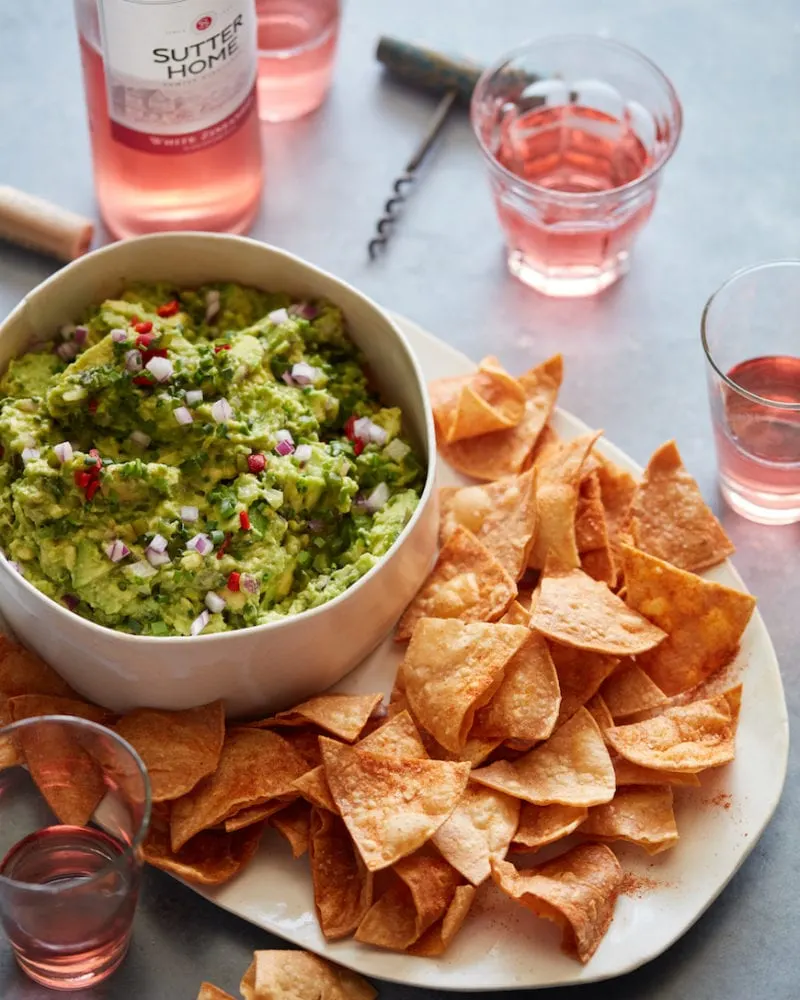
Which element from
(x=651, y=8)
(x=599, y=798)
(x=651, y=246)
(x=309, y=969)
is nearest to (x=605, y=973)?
(x=599, y=798)

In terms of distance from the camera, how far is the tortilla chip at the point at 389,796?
223 centimetres

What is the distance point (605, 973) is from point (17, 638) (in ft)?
3.47

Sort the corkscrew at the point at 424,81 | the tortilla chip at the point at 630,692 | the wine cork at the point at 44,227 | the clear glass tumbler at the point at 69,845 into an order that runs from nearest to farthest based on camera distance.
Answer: the clear glass tumbler at the point at 69,845, the tortilla chip at the point at 630,692, the wine cork at the point at 44,227, the corkscrew at the point at 424,81

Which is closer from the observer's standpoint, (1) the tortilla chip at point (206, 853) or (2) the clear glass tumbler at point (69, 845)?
(2) the clear glass tumbler at point (69, 845)

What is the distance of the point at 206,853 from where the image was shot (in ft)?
7.68

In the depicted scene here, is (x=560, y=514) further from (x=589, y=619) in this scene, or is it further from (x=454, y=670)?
(x=454, y=670)

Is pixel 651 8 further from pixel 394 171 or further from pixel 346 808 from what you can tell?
pixel 346 808

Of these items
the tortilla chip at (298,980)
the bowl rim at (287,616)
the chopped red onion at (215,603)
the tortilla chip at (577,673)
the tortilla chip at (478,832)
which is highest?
Result: the bowl rim at (287,616)

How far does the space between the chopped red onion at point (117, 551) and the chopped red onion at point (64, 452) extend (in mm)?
153

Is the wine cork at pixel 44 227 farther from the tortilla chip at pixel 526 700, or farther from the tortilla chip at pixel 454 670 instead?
the tortilla chip at pixel 526 700

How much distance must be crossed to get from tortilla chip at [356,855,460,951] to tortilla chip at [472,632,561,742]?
225 mm

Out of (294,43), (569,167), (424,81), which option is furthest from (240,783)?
(424,81)

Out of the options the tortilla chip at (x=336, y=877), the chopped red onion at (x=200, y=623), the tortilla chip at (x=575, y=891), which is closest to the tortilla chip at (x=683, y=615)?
the tortilla chip at (x=575, y=891)

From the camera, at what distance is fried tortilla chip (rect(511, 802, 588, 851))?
7.58 feet
